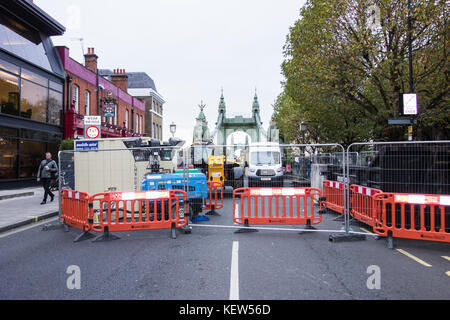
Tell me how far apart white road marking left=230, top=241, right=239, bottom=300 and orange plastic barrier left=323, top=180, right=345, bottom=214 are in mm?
4080

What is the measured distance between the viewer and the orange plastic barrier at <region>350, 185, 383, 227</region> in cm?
681

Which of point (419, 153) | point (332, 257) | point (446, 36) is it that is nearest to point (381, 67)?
point (446, 36)

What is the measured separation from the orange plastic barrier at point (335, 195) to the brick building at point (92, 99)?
13.8 meters

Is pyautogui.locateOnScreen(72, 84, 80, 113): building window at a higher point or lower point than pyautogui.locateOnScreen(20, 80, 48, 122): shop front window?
higher

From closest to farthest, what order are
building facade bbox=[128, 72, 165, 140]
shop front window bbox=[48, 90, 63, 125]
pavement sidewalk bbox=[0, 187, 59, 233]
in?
pavement sidewalk bbox=[0, 187, 59, 233], shop front window bbox=[48, 90, 63, 125], building facade bbox=[128, 72, 165, 140]

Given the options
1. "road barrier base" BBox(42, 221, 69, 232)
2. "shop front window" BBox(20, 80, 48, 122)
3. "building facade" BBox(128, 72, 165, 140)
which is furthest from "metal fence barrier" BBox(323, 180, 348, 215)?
"building facade" BBox(128, 72, 165, 140)

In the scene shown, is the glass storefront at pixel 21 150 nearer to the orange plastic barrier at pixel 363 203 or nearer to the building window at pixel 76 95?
the building window at pixel 76 95

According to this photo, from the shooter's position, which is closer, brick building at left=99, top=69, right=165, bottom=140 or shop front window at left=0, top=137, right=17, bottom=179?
shop front window at left=0, top=137, right=17, bottom=179

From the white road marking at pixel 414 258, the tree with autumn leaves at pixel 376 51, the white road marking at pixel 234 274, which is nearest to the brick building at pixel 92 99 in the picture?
the tree with autumn leaves at pixel 376 51

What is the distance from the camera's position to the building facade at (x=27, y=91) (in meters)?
15.9

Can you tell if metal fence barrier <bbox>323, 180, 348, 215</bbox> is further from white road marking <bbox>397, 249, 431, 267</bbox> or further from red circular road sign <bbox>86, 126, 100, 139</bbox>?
red circular road sign <bbox>86, 126, 100, 139</bbox>

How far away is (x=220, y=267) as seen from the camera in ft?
15.7

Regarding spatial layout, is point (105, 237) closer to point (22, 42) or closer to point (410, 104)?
point (410, 104)

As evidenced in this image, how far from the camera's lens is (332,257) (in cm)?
535
